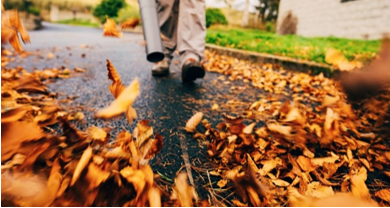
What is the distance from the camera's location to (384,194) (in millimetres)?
742

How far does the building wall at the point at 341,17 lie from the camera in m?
6.05

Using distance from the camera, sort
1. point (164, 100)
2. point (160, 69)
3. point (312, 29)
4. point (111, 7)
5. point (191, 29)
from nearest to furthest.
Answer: point (164, 100)
point (191, 29)
point (160, 69)
point (312, 29)
point (111, 7)

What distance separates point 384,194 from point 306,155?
0.27 m

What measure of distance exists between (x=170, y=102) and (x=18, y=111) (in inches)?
32.9

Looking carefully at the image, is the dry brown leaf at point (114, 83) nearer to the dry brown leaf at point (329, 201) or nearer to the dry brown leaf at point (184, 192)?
the dry brown leaf at point (184, 192)

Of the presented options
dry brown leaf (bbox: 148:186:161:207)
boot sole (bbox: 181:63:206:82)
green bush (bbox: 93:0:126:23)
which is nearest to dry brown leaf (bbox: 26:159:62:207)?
dry brown leaf (bbox: 148:186:161:207)

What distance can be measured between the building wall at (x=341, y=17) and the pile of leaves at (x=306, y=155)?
17.4 ft

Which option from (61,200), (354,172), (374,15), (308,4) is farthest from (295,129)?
(308,4)

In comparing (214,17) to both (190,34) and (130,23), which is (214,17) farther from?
(130,23)

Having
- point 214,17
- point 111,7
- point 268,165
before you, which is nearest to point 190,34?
point 268,165

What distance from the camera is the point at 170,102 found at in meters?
1.52

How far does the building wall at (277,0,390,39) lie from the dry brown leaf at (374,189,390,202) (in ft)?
19.2

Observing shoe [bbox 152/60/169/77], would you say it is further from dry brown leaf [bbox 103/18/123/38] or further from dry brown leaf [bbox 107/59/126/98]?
dry brown leaf [bbox 107/59/126/98]

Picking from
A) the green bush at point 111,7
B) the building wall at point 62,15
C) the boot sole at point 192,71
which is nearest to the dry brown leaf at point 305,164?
the boot sole at point 192,71
